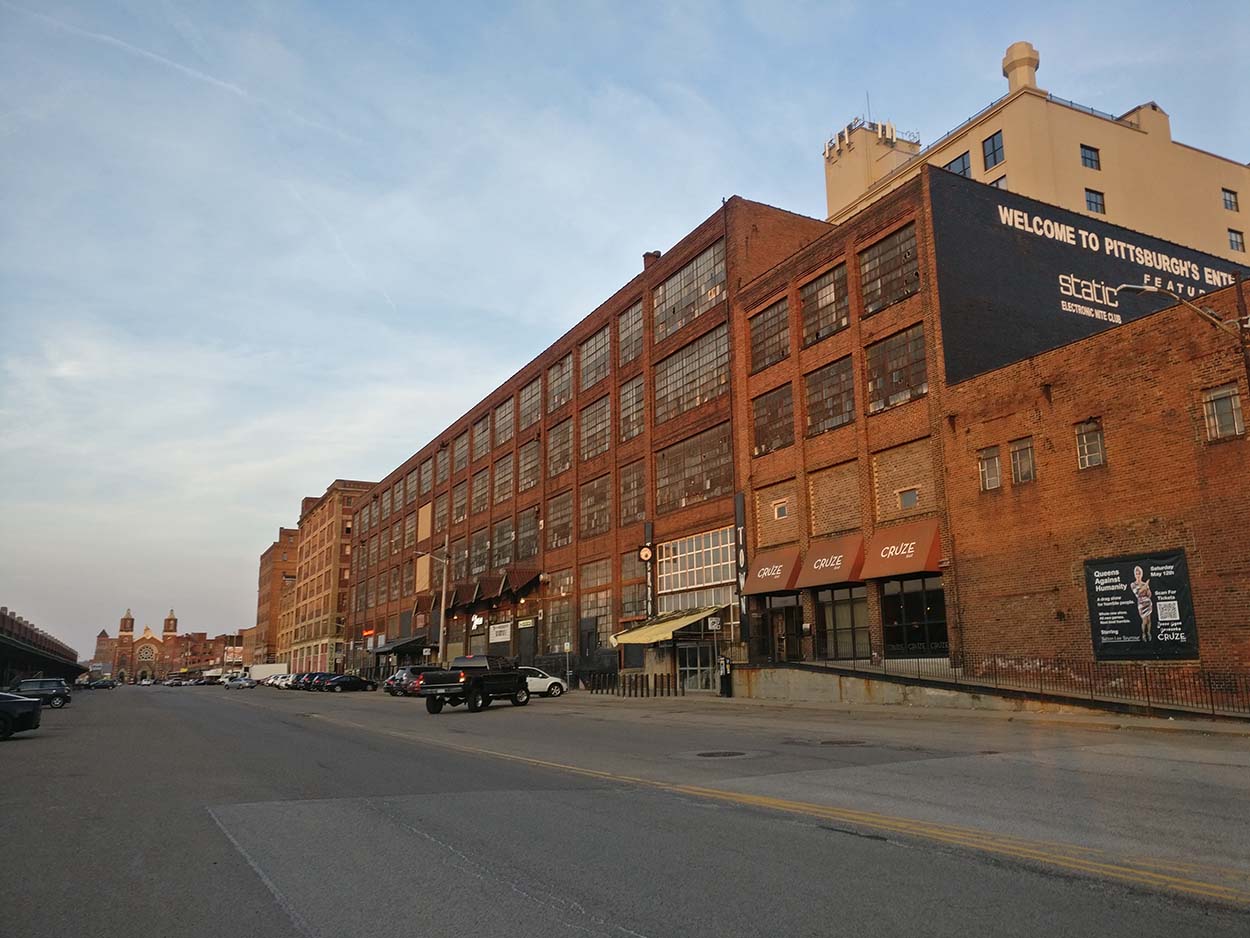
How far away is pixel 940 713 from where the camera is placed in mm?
24578

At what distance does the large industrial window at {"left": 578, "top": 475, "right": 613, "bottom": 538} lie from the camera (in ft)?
170

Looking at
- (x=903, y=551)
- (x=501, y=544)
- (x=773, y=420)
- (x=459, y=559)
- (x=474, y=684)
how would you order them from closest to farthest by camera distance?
(x=903, y=551) < (x=474, y=684) < (x=773, y=420) < (x=501, y=544) < (x=459, y=559)

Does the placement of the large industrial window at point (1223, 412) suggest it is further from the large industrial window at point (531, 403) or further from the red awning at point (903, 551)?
the large industrial window at point (531, 403)

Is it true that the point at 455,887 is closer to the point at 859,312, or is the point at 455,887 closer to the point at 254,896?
the point at 254,896

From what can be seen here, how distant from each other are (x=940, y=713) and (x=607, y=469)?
29.8m

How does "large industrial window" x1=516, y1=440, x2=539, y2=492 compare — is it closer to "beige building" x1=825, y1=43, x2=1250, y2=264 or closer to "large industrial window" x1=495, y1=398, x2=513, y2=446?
"large industrial window" x1=495, y1=398, x2=513, y2=446

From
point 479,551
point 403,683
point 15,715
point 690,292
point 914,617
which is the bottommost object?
point 403,683

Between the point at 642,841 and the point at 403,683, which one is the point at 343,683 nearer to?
the point at 403,683

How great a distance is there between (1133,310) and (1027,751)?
29.7 metres

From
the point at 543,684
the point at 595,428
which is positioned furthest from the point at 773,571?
the point at 595,428

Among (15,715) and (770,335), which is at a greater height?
(770,335)

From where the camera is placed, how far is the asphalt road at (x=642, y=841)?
6.08m

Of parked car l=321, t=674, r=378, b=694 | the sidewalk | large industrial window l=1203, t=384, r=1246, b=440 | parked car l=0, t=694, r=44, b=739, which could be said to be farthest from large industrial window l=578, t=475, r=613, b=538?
large industrial window l=1203, t=384, r=1246, b=440

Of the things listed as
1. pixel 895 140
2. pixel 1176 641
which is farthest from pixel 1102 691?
pixel 895 140
